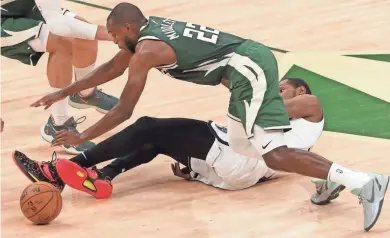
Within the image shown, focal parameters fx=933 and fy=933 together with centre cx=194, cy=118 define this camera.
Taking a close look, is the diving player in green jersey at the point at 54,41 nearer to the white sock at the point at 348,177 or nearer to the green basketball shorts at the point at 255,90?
the green basketball shorts at the point at 255,90

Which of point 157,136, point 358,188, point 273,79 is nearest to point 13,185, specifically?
point 157,136

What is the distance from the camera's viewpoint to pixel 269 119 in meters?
5.21

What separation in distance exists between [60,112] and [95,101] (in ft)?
1.36

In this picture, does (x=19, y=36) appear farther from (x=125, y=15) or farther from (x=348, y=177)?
(x=348, y=177)

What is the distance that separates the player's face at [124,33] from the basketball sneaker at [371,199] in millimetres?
1512

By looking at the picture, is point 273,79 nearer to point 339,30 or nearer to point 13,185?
point 13,185

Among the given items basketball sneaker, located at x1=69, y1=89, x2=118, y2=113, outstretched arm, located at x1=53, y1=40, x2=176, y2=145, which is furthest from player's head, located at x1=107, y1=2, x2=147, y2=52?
basketball sneaker, located at x1=69, y1=89, x2=118, y2=113

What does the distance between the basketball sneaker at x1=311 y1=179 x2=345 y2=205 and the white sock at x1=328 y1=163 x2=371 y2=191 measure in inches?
11.3

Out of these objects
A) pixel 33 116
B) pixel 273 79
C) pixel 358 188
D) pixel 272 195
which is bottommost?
pixel 33 116

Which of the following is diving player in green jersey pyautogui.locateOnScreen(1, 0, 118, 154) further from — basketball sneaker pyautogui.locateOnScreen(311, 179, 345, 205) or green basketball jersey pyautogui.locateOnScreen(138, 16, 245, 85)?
basketball sneaker pyautogui.locateOnScreen(311, 179, 345, 205)

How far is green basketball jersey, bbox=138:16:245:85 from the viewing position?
5.26 m

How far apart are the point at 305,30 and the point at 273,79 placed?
12.9 feet

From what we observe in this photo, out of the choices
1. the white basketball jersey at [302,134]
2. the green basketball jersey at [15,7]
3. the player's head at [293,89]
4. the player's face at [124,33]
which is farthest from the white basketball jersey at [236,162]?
the green basketball jersey at [15,7]

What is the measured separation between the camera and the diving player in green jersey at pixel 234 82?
515 centimetres
